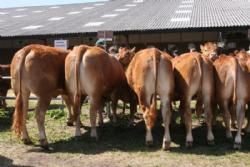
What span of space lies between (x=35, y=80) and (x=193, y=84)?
9.12 ft

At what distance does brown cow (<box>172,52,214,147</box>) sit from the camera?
7664mm

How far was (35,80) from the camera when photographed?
25.1ft

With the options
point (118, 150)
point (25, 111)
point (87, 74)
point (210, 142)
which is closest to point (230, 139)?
point (210, 142)

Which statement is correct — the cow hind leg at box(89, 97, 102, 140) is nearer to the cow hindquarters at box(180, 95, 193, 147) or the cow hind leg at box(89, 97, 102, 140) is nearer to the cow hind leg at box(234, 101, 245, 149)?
the cow hindquarters at box(180, 95, 193, 147)

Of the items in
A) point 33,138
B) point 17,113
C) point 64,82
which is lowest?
point 33,138

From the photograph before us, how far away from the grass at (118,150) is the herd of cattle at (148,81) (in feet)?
0.85

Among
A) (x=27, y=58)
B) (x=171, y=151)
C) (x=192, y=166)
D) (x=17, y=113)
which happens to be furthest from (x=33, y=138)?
(x=192, y=166)

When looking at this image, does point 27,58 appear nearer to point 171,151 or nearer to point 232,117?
point 171,151

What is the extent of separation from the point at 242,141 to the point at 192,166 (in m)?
1.85

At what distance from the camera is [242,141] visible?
26.1ft

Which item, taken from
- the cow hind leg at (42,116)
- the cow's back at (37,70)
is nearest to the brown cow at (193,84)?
the cow's back at (37,70)

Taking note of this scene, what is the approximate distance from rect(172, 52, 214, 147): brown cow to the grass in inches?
19.4

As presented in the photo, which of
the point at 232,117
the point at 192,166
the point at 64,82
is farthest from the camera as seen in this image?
the point at 232,117

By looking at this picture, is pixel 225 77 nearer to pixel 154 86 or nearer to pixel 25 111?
pixel 154 86
